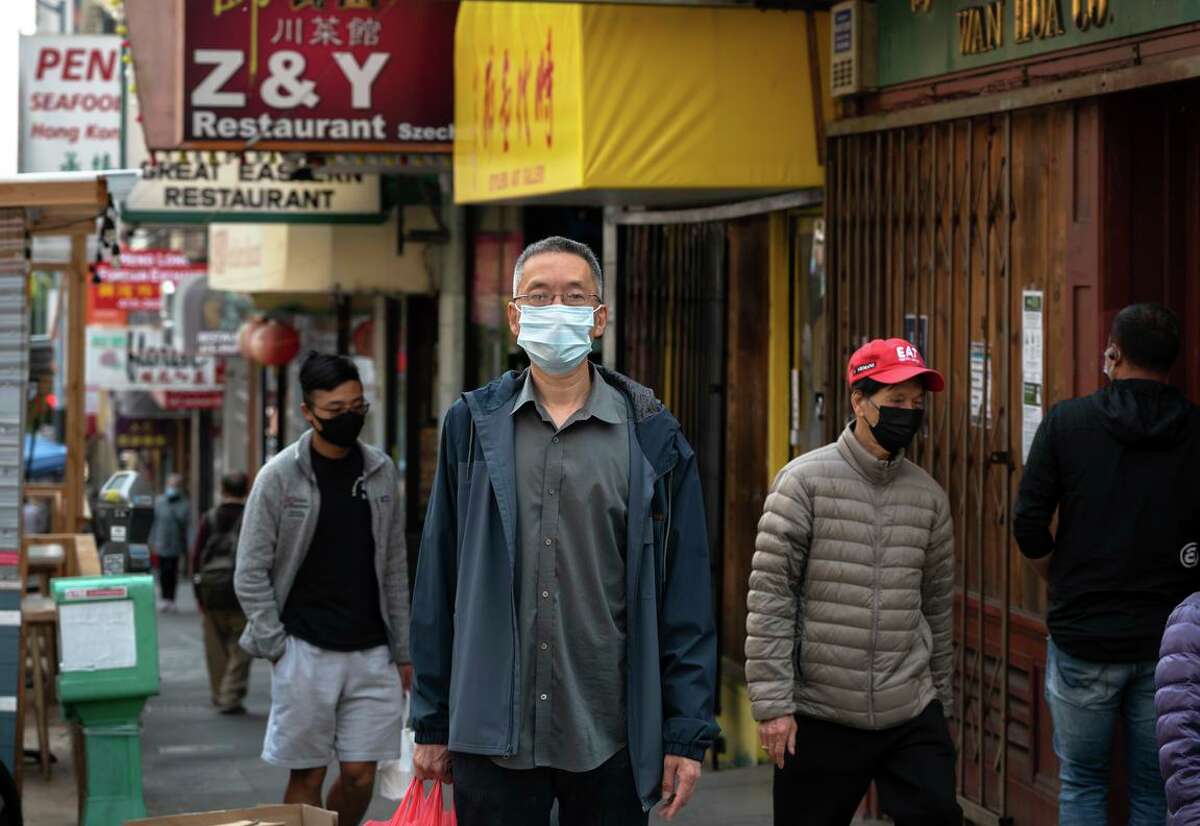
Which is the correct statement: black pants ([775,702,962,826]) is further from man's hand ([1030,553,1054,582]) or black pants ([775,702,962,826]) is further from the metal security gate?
the metal security gate

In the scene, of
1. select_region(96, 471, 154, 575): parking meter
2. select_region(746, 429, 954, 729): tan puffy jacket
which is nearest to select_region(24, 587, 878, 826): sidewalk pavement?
select_region(96, 471, 154, 575): parking meter

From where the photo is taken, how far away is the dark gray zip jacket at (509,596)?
439 cm

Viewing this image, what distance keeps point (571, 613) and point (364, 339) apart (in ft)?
54.2

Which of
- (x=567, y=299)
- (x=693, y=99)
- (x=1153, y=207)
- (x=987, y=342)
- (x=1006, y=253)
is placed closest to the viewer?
(x=567, y=299)

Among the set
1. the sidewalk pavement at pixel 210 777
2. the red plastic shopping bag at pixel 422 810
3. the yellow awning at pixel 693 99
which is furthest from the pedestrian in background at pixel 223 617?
the red plastic shopping bag at pixel 422 810

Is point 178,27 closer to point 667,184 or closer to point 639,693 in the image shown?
point 667,184

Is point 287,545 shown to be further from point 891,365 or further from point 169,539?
point 169,539

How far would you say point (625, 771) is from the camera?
14.6 feet

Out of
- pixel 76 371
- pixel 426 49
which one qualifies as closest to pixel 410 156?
pixel 426 49

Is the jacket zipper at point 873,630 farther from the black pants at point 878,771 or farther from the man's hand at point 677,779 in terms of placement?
the man's hand at point 677,779

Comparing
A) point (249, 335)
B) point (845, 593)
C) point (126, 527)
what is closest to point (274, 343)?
point (249, 335)

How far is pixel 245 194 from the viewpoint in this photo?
52.1ft

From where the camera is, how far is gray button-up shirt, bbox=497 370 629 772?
439 cm

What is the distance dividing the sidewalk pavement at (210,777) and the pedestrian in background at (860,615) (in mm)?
3026
